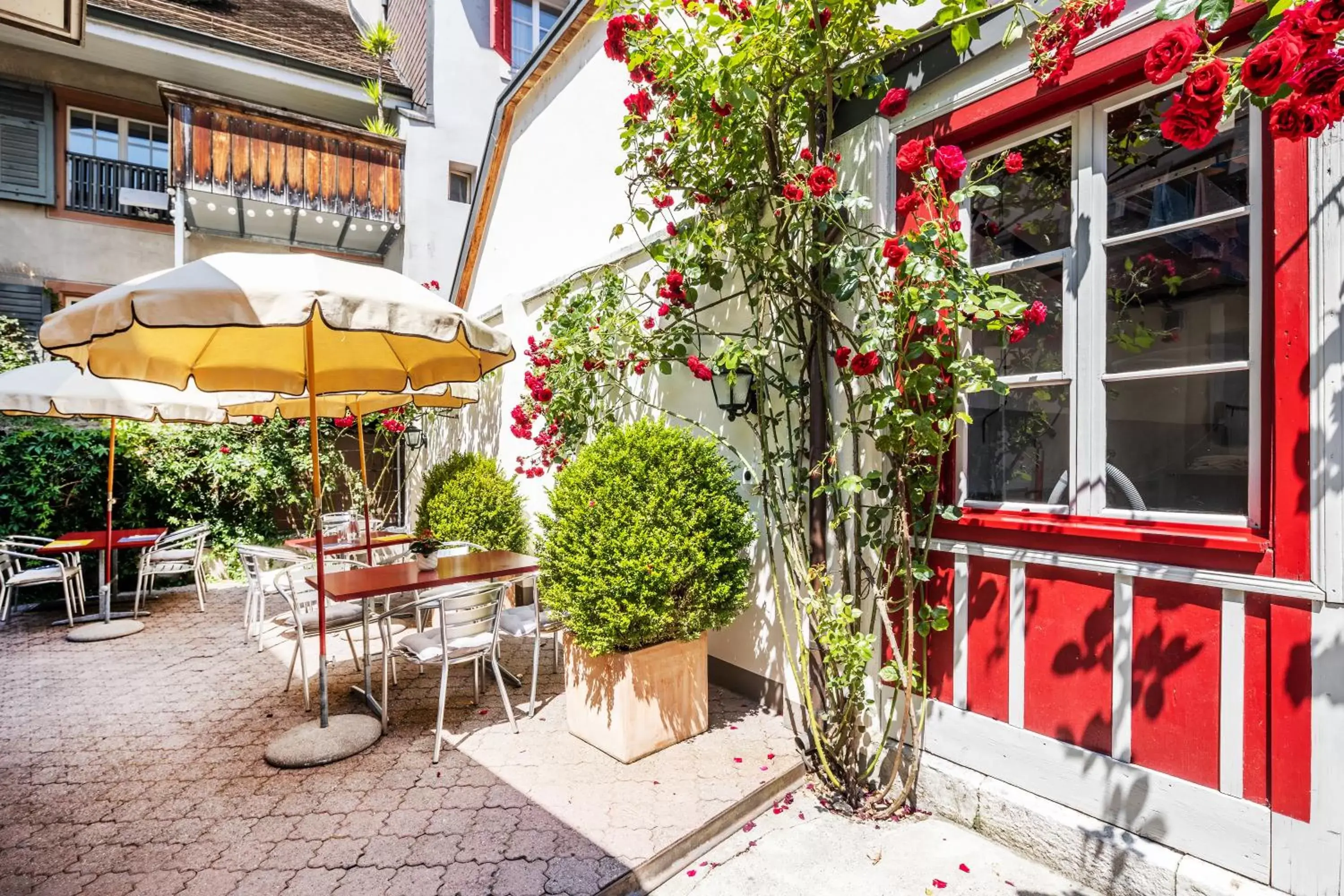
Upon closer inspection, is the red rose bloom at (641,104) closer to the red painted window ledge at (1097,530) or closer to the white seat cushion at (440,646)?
the red painted window ledge at (1097,530)

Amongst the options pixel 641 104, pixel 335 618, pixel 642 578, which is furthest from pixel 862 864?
pixel 641 104

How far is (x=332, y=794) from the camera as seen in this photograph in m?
3.25

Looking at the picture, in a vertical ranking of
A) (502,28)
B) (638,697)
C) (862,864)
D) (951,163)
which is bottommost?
(862,864)

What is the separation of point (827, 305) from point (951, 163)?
87 cm

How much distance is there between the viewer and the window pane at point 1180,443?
249cm

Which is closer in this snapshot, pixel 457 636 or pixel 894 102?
pixel 894 102

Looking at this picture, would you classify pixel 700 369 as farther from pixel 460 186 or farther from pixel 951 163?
pixel 460 186

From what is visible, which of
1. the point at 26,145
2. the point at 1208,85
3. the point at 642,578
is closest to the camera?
the point at 1208,85

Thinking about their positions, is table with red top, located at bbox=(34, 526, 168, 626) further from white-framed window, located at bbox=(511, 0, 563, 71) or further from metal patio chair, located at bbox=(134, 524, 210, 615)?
white-framed window, located at bbox=(511, 0, 563, 71)

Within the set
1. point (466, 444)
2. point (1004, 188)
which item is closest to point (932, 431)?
point (1004, 188)

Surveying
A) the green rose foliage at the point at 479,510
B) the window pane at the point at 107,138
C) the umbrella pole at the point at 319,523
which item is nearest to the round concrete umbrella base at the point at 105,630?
the green rose foliage at the point at 479,510

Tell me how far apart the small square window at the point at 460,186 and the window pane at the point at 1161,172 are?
11.9 m

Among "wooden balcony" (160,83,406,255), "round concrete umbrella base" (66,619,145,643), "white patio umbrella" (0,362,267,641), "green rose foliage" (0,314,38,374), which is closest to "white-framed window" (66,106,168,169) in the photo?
"wooden balcony" (160,83,406,255)

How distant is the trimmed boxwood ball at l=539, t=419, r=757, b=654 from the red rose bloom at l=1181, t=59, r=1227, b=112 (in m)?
2.64
